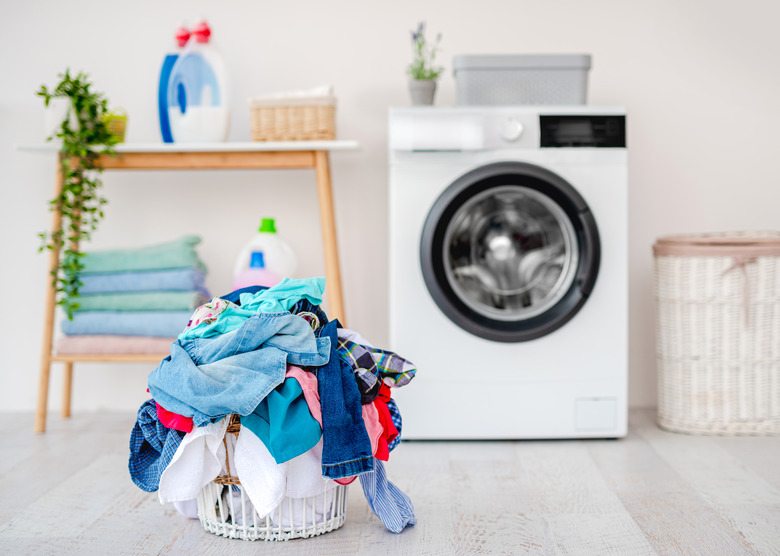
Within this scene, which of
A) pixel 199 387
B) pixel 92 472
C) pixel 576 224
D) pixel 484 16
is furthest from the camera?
pixel 484 16

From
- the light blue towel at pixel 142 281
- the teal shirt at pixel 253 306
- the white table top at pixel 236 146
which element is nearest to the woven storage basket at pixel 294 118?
the white table top at pixel 236 146

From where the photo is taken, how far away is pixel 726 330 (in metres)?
2.22

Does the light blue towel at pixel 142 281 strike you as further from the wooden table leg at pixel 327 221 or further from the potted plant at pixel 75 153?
the wooden table leg at pixel 327 221

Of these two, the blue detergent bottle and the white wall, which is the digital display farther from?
the blue detergent bottle

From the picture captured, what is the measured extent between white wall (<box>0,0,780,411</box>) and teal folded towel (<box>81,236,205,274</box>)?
292 millimetres

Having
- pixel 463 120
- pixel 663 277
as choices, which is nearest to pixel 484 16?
pixel 463 120

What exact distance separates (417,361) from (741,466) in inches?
35.2

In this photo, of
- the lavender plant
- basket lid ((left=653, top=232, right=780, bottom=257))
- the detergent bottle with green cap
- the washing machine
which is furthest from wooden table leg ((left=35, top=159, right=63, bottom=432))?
basket lid ((left=653, top=232, right=780, bottom=257))

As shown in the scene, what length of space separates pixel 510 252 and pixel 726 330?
2.25 ft

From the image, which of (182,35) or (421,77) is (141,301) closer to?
(182,35)

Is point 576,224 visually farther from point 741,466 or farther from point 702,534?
point 702,534

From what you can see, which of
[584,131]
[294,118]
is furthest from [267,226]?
[584,131]

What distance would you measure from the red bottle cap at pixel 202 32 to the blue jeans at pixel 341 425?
142 cm

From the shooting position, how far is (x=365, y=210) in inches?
105
